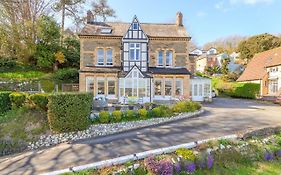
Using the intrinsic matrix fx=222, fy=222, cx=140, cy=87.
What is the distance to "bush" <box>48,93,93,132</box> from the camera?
11.6 metres

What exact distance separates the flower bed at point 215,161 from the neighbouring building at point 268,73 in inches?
830

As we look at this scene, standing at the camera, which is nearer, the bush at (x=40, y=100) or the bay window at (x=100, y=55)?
the bush at (x=40, y=100)

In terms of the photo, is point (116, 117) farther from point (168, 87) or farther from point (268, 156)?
point (168, 87)

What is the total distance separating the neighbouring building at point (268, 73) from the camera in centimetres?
2805

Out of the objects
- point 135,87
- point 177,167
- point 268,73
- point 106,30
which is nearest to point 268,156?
point 177,167

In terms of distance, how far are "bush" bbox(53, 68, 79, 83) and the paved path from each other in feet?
50.9

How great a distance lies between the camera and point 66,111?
11.6m

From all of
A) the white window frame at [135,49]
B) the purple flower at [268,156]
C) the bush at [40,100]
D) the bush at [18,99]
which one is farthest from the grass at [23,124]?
the white window frame at [135,49]

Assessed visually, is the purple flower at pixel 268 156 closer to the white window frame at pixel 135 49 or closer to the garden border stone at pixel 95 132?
the garden border stone at pixel 95 132

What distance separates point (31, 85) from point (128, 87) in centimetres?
909

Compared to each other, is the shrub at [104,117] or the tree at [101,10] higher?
the tree at [101,10]

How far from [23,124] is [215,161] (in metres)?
10.6

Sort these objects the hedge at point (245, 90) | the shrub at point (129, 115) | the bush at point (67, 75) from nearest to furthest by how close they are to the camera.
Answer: the shrub at point (129, 115) → the bush at point (67, 75) → the hedge at point (245, 90)

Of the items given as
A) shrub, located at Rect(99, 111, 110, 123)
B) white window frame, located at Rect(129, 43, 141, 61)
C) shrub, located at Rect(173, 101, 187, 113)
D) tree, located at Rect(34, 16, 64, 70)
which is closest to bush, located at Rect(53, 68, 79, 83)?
tree, located at Rect(34, 16, 64, 70)
